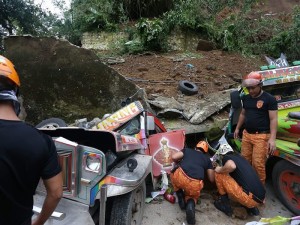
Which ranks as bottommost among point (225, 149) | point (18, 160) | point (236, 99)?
point (225, 149)

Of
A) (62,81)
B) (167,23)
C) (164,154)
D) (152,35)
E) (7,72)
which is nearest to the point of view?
(7,72)

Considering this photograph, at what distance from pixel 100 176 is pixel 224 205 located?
205 centimetres

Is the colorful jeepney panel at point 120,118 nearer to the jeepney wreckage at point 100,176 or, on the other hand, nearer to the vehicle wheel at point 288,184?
the jeepney wreckage at point 100,176

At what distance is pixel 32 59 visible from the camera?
601 cm

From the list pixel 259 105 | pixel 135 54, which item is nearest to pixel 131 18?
pixel 135 54

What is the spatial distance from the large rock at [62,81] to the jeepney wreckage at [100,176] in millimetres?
1911

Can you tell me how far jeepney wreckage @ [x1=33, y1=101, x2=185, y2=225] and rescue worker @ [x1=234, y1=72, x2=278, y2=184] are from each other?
62.5 inches

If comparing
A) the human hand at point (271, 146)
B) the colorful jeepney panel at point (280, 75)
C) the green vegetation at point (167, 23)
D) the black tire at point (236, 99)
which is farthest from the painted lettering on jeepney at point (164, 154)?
the green vegetation at point (167, 23)

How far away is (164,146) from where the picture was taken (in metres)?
5.17

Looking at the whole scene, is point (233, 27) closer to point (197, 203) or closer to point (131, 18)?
point (131, 18)

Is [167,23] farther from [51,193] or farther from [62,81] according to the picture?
[51,193]

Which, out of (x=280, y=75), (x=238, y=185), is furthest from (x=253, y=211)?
(x=280, y=75)

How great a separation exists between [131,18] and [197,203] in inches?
431

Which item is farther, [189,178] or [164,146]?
[164,146]
